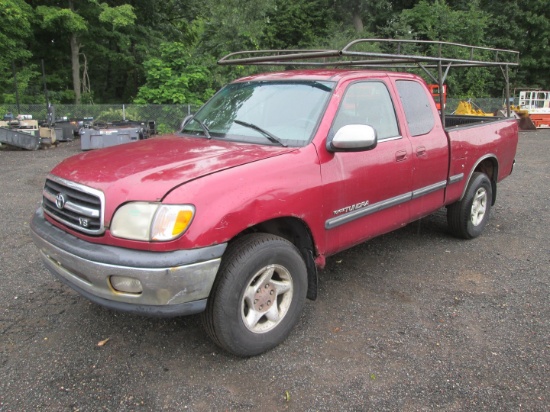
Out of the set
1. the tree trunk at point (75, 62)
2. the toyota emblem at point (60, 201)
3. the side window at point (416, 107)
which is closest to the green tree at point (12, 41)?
the tree trunk at point (75, 62)

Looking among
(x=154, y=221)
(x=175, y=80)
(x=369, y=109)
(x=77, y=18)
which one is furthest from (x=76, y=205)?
(x=77, y=18)

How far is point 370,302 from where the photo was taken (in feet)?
12.8

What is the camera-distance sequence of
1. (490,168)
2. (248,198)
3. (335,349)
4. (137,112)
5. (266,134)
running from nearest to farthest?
1. (248,198)
2. (335,349)
3. (266,134)
4. (490,168)
5. (137,112)

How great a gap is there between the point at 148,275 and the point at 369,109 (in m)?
2.43

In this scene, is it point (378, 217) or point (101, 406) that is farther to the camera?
point (378, 217)

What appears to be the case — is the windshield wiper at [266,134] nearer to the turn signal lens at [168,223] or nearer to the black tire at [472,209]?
the turn signal lens at [168,223]

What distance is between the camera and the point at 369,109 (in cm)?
398

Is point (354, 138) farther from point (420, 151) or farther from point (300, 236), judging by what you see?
point (420, 151)

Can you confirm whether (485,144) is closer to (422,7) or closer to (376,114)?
(376,114)

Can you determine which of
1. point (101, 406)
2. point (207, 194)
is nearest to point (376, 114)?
point (207, 194)

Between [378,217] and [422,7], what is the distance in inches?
1035

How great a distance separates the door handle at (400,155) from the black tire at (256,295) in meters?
1.43

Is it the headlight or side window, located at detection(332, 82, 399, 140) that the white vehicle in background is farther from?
the headlight

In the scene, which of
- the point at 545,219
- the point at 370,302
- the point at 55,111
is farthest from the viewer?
the point at 55,111
